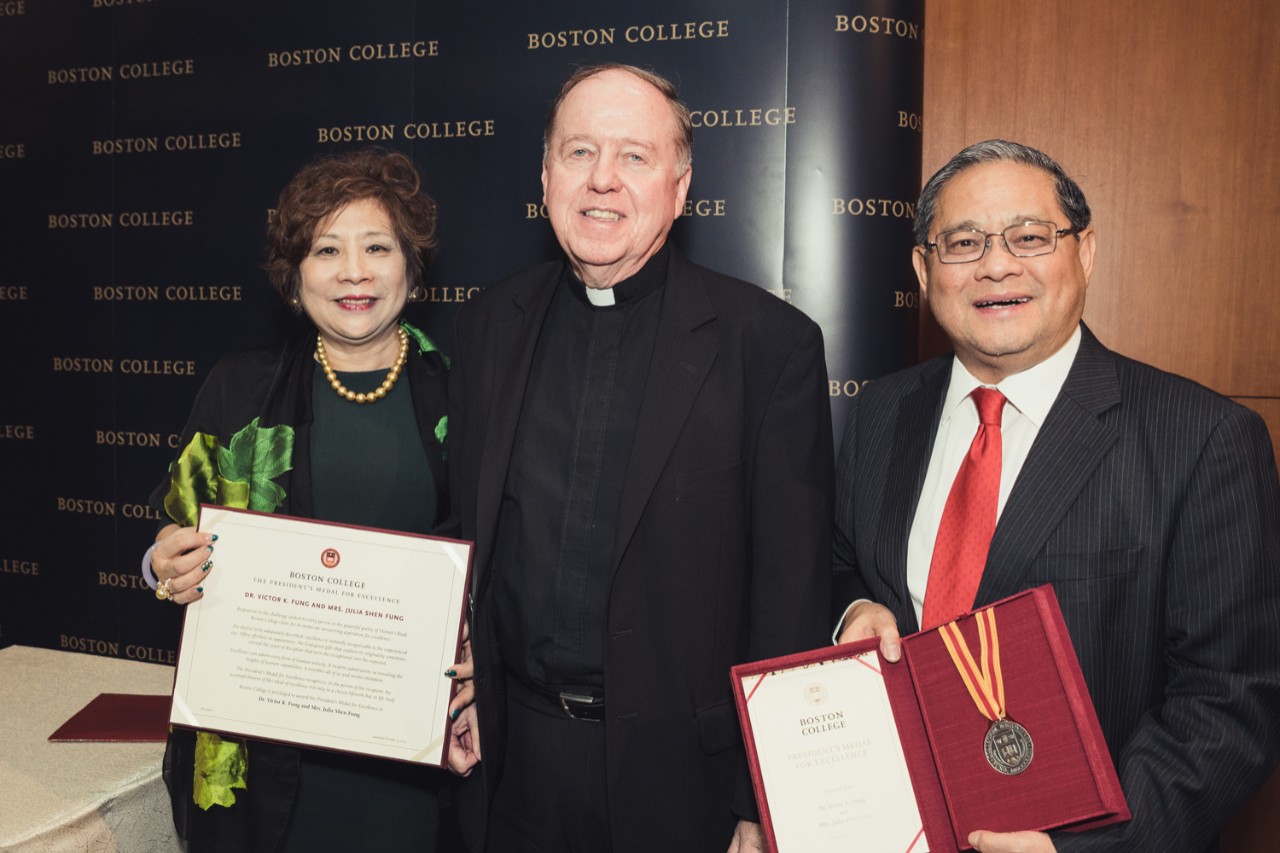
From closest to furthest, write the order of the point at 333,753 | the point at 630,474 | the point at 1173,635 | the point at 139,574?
the point at 1173,635, the point at 630,474, the point at 333,753, the point at 139,574

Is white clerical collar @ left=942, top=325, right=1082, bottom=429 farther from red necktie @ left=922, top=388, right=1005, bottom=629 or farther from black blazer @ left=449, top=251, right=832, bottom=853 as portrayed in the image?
black blazer @ left=449, top=251, right=832, bottom=853

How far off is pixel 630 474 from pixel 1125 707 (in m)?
1.00

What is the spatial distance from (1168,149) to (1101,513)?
257cm

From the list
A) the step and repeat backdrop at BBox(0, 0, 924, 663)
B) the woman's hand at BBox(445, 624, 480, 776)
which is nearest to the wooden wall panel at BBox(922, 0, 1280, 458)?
the step and repeat backdrop at BBox(0, 0, 924, 663)

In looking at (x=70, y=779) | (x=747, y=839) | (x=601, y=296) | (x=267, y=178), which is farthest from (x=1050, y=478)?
(x=267, y=178)

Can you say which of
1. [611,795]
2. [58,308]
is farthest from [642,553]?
[58,308]

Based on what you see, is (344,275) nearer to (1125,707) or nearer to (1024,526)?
(1024,526)

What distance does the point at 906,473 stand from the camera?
1.93 m

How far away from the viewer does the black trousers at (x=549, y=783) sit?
192cm

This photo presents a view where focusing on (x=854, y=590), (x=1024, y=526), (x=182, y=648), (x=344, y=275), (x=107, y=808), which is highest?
(x=344, y=275)

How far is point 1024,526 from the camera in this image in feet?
5.45

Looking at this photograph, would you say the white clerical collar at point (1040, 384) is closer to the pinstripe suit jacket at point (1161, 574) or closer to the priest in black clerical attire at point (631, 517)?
the pinstripe suit jacket at point (1161, 574)

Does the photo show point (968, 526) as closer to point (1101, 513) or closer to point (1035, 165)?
point (1101, 513)

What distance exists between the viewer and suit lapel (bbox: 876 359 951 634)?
1.85 metres
